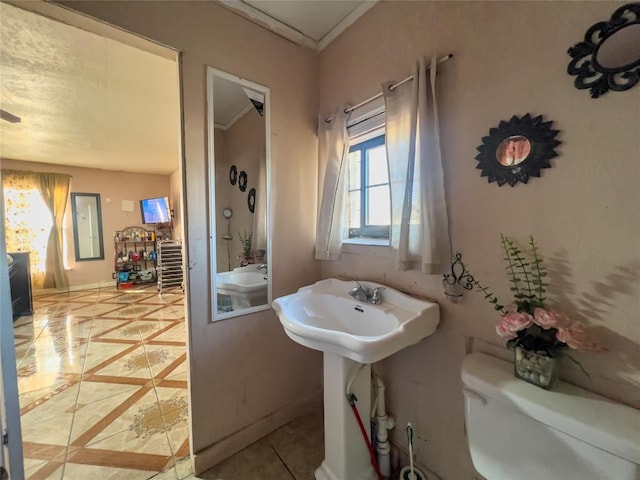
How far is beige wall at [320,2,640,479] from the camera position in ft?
2.15

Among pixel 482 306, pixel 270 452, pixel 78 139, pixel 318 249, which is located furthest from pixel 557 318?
pixel 78 139

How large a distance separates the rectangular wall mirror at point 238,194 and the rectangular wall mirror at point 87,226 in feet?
17.1

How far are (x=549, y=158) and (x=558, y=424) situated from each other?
2.47 feet

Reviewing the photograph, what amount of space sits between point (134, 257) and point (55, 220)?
1.32 metres

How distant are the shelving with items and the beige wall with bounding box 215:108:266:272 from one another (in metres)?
4.86

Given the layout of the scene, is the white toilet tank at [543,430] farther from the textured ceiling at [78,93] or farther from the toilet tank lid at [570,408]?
the textured ceiling at [78,93]

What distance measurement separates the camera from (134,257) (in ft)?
16.3

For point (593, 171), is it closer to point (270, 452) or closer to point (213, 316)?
point (213, 316)

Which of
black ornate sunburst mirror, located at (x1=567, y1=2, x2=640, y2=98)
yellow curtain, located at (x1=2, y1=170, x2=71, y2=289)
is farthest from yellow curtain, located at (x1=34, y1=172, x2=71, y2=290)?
black ornate sunburst mirror, located at (x1=567, y1=2, x2=640, y2=98)

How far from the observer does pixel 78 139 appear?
3.09 metres

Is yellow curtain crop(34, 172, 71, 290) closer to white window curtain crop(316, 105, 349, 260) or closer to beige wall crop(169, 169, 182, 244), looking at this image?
beige wall crop(169, 169, 182, 244)

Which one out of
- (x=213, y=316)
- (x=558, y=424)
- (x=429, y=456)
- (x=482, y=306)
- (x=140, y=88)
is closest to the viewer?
(x=558, y=424)

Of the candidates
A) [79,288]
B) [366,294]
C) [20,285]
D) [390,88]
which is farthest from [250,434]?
[79,288]

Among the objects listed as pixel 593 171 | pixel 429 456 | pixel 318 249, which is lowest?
pixel 429 456
